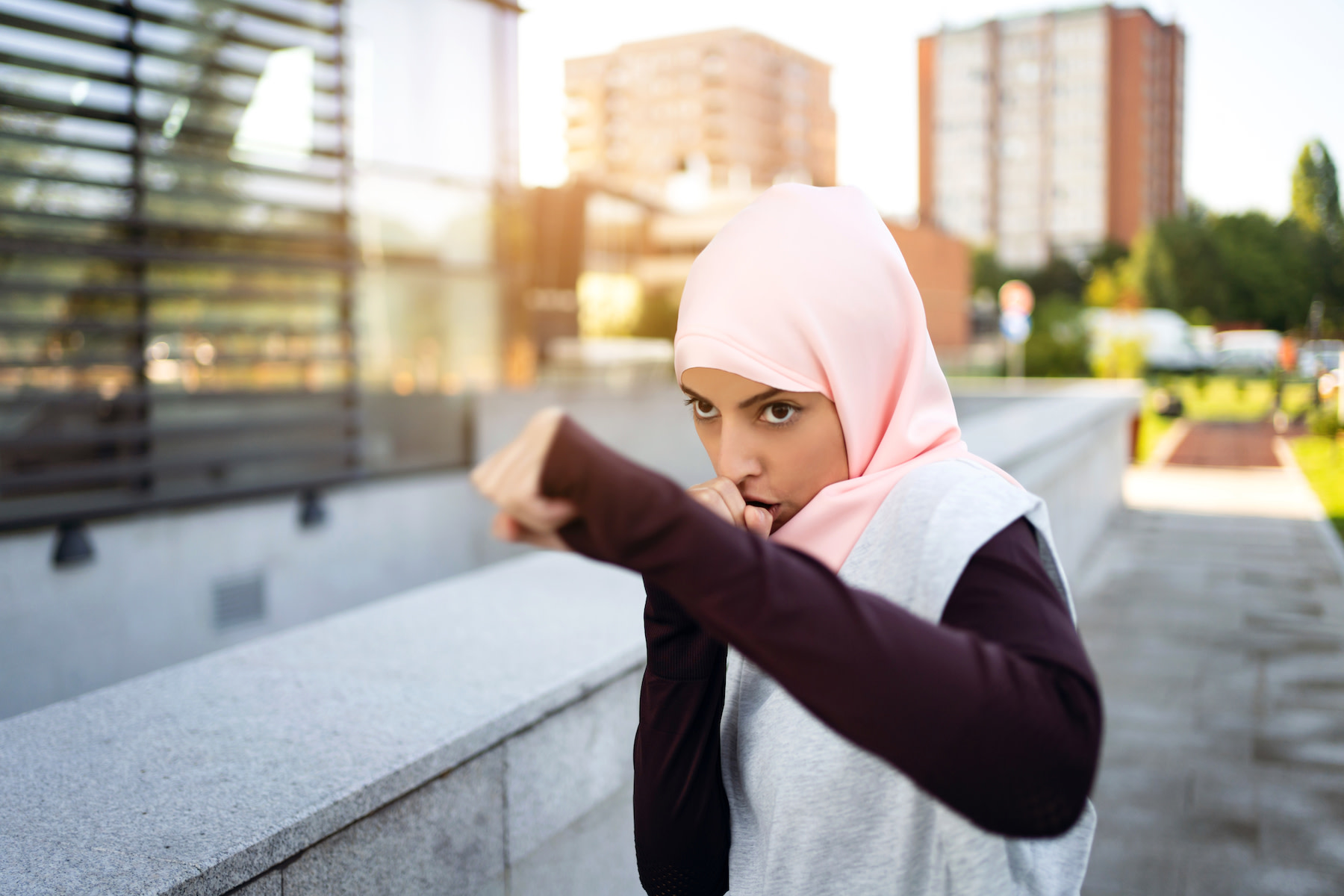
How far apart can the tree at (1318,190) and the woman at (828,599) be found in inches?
796

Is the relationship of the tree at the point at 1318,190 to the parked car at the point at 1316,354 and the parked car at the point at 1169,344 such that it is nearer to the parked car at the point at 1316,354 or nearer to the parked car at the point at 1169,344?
the parked car at the point at 1316,354

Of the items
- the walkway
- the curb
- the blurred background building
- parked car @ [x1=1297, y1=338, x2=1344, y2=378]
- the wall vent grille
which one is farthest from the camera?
the blurred background building

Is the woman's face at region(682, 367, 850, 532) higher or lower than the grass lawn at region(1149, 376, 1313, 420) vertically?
higher

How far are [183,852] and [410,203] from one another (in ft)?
22.2

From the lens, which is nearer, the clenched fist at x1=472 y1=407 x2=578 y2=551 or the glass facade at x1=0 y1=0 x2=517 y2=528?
the clenched fist at x1=472 y1=407 x2=578 y2=551

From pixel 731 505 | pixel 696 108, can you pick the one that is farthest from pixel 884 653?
pixel 696 108

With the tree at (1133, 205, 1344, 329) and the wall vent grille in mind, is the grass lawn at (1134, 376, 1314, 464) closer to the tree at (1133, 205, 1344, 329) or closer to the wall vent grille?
the tree at (1133, 205, 1344, 329)

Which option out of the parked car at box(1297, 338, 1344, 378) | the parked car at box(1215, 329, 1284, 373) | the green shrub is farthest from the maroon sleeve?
the parked car at box(1215, 329, 1284, 373)

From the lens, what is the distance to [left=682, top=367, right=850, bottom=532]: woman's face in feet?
3.59

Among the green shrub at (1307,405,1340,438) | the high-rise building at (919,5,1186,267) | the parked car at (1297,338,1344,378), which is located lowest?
the green shrub at (1307,405,1340,438)

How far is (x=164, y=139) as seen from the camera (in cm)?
553

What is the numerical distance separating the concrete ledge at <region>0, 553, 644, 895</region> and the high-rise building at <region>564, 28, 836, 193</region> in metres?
106

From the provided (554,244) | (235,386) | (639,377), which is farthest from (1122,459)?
(235,386)

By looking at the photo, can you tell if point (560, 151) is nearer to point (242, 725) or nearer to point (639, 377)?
point (639, 377)
